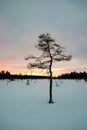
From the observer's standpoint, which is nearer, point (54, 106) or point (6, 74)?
point (54, 106)

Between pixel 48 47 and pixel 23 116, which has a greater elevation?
pixel 48 47

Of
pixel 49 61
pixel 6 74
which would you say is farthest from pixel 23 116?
pixel 6 74

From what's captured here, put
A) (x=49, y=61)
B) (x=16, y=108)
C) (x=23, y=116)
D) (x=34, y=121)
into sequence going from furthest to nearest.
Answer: (x=49, y=61) < (x=16, y=108) < (x=23, y=116) < (x=34, y=121)

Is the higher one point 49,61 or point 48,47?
point 48,47

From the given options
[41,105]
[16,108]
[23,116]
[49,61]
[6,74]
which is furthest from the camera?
[6,74]

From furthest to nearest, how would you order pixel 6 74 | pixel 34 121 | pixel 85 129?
pixel 6 74
pixel 34 121
pixel 85 129

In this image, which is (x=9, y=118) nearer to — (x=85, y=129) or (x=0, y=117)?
(x=0, y=117)

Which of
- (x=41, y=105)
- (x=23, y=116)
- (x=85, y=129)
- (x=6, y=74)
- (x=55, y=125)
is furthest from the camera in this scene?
(x=6, y=74)

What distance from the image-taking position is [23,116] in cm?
1169

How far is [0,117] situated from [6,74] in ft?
259

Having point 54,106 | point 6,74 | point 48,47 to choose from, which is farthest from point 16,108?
point 6,74

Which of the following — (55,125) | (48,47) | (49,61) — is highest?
(48,47)

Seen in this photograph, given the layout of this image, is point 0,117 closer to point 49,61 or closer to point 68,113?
point 68,113

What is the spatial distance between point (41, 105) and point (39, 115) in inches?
114
